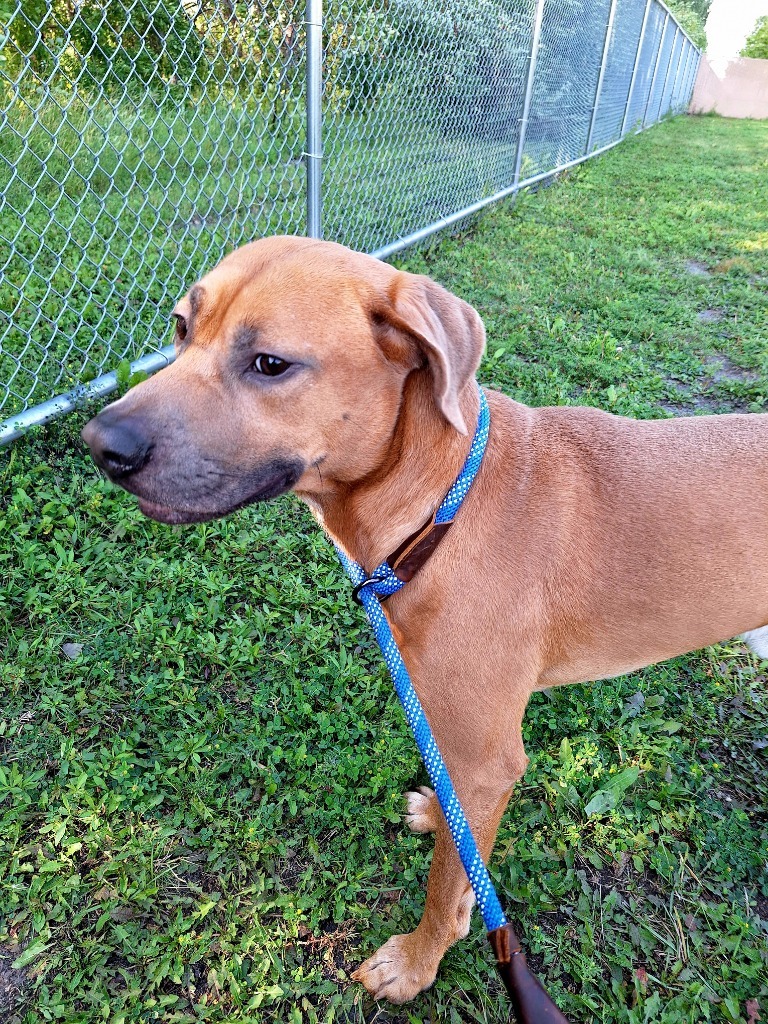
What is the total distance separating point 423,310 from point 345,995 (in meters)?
1.99

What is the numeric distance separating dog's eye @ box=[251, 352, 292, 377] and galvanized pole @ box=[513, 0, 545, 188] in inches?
330

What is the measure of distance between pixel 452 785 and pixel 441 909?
0.43 m

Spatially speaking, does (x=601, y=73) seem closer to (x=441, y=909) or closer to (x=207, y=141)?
(x=207, y=141)

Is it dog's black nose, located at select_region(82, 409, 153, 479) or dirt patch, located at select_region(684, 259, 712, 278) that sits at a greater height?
dog's black nose, located at select_region(82, 409, 153, 479)

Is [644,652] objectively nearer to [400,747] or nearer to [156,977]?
[400,747]

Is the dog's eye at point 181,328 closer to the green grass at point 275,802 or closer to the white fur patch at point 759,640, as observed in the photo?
the green grass at point 275,802

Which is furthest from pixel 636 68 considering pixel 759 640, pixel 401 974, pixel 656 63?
pixel 401 974

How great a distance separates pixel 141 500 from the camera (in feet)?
5.72

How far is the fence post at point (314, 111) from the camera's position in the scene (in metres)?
3.92

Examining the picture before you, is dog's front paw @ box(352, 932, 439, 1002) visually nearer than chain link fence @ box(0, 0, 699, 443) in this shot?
Yes

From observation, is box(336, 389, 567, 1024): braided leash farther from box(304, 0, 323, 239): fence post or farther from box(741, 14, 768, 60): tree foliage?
box(741, 14, 768, 60): tree foliage

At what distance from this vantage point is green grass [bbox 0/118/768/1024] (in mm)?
2018

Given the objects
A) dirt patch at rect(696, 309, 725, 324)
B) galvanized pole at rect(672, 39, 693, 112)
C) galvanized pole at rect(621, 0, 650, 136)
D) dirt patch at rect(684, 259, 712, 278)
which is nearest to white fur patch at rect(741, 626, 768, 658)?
dirt patch at rect(696, 309, 725, 324)

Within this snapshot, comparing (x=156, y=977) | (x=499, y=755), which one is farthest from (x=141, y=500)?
(x=156, y=977)
